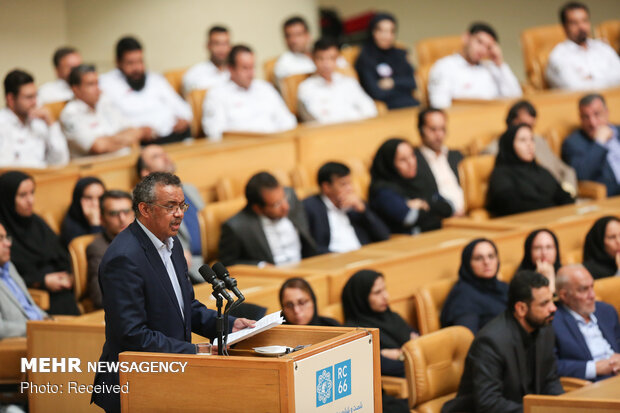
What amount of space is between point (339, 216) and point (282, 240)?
0.45 m

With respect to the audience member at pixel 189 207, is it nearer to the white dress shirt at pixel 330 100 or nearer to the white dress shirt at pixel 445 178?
the white dress shirt at pixel 445 178

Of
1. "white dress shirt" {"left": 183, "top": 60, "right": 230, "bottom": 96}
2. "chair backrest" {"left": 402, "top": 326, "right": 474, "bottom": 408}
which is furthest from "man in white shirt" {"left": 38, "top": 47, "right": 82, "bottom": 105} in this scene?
"chair backrest" {"left": 402, "top": 326, "right": 474, "bottom": 408}

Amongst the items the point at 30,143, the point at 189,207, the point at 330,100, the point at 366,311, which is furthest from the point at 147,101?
the point at 366,311

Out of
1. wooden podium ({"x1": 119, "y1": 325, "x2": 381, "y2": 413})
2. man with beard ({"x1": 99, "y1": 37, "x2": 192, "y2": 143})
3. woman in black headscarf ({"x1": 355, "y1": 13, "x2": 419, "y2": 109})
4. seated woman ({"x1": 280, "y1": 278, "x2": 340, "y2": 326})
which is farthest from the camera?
woman in black headscarf ({"x1": 355, "y1": 13, "x2": 419, "y2": 109})

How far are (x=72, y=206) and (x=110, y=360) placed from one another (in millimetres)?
2211

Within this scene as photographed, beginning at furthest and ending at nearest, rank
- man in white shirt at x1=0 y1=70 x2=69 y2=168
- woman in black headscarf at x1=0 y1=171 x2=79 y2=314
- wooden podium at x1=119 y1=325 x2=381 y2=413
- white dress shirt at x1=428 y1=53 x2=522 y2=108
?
white dress shirt at x1=428 y1=53 x2=522 y2=108
man in white shirt at x1=0 y1=70 x2=69 y2=168
woman in black headscarf at x1=0 y1=171 x2=79 y2=314
wooden podium at x1=119 y1=325 x2=381 y2=413

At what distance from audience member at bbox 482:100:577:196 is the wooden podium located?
3.79 m

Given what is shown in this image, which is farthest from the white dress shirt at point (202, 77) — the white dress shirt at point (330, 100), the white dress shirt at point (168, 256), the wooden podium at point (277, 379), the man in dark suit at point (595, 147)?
the wooden podium at point (277, 379)

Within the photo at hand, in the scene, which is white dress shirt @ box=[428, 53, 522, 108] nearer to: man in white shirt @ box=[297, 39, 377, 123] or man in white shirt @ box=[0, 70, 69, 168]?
man in white shirt @ box=[297, 39, 377, 123]

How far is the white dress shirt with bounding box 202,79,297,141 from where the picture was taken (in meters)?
6.26

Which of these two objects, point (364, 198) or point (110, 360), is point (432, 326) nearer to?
point (364, 198)

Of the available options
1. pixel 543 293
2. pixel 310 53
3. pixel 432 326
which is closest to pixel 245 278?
pixel 432 326

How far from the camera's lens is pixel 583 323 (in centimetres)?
425

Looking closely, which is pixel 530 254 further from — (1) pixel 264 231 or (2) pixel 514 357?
(1) pixel 264 231
